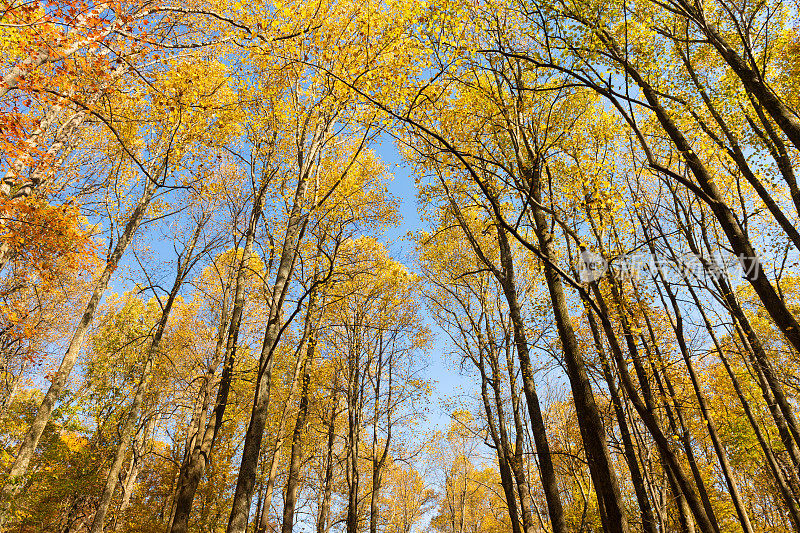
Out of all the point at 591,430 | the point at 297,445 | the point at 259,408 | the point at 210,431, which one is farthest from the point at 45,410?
the point at 591,430

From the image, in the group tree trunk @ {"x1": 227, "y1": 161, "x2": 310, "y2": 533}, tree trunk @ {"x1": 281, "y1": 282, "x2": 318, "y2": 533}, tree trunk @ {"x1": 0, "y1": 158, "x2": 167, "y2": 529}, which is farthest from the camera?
tree trunk @ {"x1": 281, "y1": 282, "x2": 318, "y2": 533}

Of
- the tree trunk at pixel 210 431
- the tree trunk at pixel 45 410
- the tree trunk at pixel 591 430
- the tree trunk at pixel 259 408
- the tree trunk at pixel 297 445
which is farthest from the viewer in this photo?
the tree trunk at pixel 297 445

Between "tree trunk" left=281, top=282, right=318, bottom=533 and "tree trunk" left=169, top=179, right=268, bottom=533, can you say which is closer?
"tree trunk" left=169, top=179, right=268, bottom=533

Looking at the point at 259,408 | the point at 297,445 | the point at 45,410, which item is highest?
the point at 45,410

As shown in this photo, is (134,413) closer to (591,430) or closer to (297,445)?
(297,445)

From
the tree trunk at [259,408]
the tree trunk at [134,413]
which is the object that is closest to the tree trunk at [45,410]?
the tree trunk at [134,413]

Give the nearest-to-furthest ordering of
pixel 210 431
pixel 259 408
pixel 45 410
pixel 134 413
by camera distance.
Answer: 1. pixel 259 408
2. pixel 210 431
3. pixel 45 410
4. pixel 134 413

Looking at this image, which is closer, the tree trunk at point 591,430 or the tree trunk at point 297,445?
the tree trunk at point 591,430

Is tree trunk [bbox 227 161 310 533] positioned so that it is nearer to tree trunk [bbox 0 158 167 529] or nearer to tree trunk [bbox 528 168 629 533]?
tree trunk [bbox 528 168 629 533]

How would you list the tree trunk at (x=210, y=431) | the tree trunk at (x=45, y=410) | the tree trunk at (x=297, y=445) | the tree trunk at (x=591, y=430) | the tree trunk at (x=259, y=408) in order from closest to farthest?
the tree trunk at (x=591, y=430), the tree trunk at (x=259, y=408), the tree trunk at (x=210, y=431), the tree trunk at (x=45, y=410), the tree trunk at (x=297, y=445)

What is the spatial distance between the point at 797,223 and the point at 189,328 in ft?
75.1

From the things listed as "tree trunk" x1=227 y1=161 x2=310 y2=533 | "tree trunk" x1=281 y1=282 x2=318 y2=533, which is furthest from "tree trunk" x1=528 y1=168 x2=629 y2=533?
"tree trunk" x1=281 y1=282 x2=318 y2=533

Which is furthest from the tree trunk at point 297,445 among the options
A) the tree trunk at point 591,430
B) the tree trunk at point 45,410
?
the tree trunk at point 591,430

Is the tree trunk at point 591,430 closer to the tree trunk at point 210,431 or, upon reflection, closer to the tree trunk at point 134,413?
the tree trunk at point 210,431
